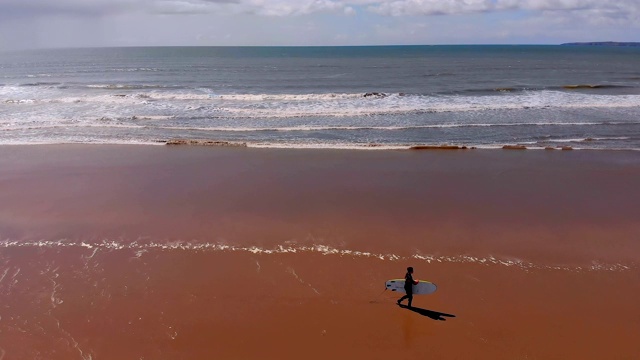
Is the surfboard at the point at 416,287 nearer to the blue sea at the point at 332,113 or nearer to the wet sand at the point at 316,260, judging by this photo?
the wet sand at the point at 316,260

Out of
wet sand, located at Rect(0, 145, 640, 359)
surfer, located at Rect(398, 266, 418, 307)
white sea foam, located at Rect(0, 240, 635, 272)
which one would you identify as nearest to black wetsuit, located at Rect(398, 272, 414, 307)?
surfer, located at Rect(398, 266, 418, 307)

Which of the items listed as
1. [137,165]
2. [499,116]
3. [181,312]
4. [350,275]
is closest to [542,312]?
[350,275]

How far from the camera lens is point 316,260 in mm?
10727

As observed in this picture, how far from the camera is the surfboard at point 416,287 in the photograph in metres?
9.26

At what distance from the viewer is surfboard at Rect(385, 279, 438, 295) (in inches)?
364

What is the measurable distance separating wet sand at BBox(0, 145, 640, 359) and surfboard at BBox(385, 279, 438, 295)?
187 mm

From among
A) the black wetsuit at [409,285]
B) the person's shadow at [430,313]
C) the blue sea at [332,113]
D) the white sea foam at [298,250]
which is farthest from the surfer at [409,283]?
the blue sea at [332,113]

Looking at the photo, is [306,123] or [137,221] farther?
[306,123]

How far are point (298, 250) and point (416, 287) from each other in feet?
10.3

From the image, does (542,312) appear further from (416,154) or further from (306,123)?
(306,123)

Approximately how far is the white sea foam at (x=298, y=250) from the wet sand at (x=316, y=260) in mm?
50

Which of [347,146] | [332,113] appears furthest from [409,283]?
[332,113]

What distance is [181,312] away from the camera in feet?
29.6

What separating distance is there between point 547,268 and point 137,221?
10.4m
